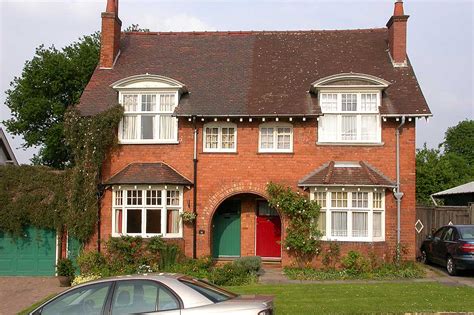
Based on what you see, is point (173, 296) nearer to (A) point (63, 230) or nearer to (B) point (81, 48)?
(A) point (63, 230)

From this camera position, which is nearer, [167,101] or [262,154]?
[262,154]

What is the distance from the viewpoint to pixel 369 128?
20.1 metres

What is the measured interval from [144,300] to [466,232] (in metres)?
13.1

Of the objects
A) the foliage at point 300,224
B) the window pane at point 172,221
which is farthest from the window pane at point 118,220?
the foliage at point 300,224

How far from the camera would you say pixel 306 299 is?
13.8 m

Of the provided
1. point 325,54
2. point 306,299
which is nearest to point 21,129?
point 325,54

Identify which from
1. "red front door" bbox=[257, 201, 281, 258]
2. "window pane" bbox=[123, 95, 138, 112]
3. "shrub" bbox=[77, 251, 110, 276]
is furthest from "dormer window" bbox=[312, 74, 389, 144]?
"shrub" bbox=[77, 251, 110, 276]

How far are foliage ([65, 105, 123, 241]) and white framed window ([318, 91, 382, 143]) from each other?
726 cm

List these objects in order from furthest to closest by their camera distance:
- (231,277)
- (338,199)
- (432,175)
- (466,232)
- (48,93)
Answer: (432,175) → (48,93) → (338,199) → (466,232) → (231,277)

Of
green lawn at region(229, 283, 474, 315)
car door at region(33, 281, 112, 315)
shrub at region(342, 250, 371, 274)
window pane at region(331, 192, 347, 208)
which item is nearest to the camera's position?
car door at region(33, 281, 112, 315)

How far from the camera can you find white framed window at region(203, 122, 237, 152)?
20.6m

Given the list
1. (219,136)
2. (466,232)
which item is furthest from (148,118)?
(466,232)

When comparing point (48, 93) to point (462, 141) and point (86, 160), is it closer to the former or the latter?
point (86, 160)

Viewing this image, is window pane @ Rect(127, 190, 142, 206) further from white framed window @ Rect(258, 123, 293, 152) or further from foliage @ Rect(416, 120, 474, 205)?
foliage @ Rect(416, 120, 474, 205)
